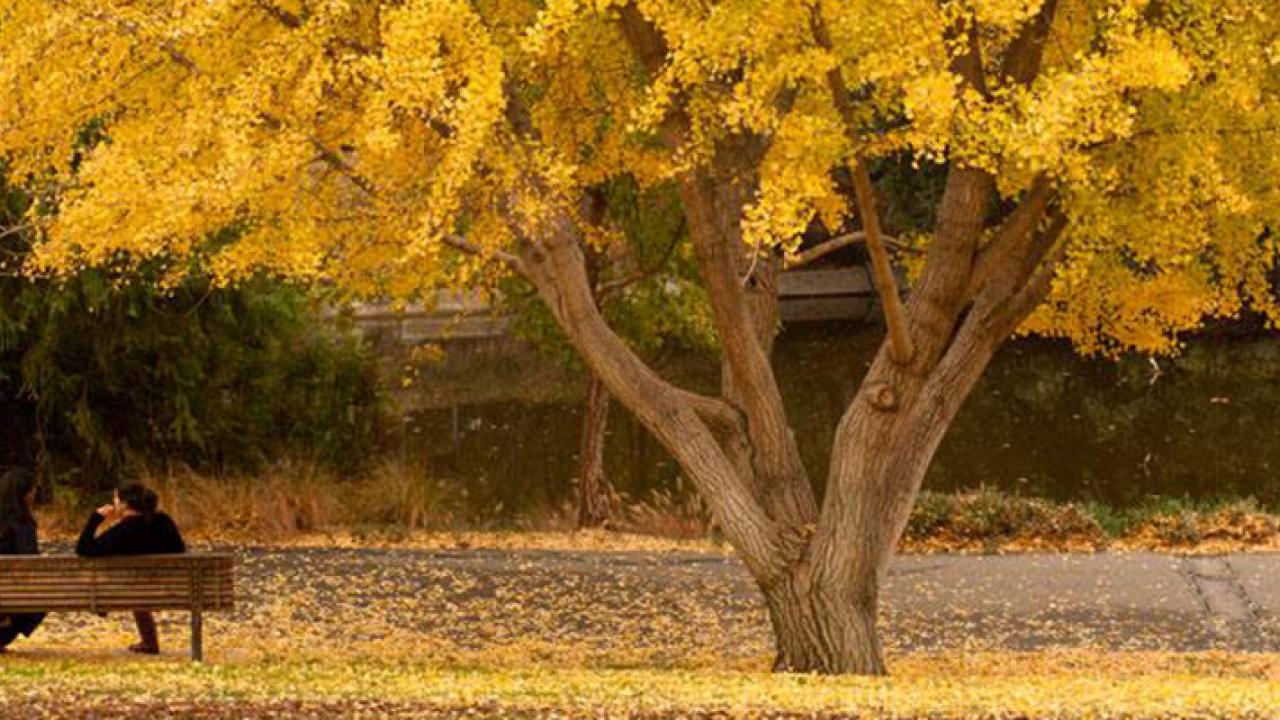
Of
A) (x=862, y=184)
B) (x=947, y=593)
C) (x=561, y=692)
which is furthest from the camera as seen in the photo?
(x=947, y=593)

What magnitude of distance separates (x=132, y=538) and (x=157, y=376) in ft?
32.3

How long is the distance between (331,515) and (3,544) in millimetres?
8262

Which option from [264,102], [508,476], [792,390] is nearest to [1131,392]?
[792,390]

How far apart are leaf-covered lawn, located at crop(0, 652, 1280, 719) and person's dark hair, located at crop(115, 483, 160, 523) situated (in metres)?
1.02

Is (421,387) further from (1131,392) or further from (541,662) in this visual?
(541,662)

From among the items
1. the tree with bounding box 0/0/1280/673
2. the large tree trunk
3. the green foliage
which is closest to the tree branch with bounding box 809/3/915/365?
the tree with bounding box 0/0/1280/673

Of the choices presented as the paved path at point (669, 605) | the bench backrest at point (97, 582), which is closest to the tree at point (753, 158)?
the paved path at point (669, 605)

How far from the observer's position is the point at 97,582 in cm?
1457

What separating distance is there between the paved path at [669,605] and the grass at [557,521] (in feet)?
4.15

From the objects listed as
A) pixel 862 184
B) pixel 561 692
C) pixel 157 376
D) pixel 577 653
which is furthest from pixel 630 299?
pixel 561 692

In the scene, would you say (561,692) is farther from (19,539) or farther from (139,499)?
(19,539)

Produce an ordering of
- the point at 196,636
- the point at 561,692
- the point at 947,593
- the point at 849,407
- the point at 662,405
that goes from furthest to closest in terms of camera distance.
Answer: the point at 947,593 → the point at 662,405 → the point at 849,407 → the point at 196,636 → the point at 561,692

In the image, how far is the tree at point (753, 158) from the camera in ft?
44.1

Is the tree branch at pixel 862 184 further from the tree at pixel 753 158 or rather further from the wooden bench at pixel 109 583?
the wooden bench at pixel 109 583
